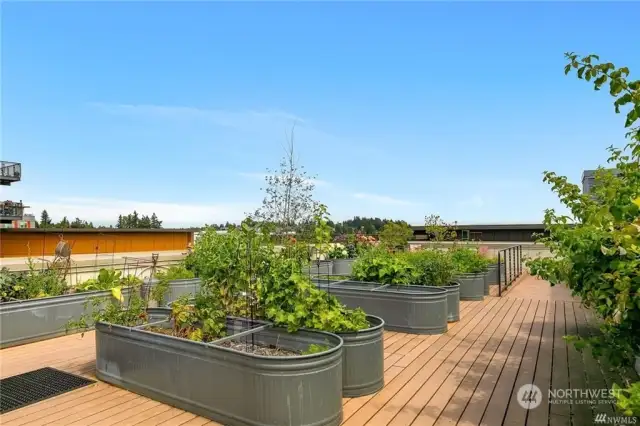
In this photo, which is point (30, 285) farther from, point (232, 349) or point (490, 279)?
point (490, 279)

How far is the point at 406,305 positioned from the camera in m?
5.11

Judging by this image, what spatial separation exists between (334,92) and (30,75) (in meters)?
5.53

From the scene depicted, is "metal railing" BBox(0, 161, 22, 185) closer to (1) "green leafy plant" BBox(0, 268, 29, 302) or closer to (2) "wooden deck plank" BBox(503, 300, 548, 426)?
(1) "green leafy plant" BBox(0, 268, 29, 302)

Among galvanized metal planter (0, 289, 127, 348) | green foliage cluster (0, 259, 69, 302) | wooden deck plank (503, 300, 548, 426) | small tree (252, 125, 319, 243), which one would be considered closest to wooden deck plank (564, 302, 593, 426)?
wooden deck plank (503, 300, 548, 426)

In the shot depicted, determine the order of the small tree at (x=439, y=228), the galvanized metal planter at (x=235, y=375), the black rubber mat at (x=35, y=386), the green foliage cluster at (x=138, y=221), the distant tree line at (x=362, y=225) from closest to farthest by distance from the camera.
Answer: the galvanized metal planter at (x=235, y=375) → the black rubber mat at (x=35, y=386) → the small tree at (x=439, y=228) → the distant tree line at (x=362, y=225) → the green foliage cluster at (x=138, y=221)

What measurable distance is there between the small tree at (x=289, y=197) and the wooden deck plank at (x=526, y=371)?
5.68 metres

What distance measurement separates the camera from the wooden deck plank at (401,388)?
9.13 feet

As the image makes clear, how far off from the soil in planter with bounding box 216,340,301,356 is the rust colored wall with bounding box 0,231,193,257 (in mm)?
8840

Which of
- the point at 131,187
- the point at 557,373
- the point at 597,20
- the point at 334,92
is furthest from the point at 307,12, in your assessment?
the point at 131,187

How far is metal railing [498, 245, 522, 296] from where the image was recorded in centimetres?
911

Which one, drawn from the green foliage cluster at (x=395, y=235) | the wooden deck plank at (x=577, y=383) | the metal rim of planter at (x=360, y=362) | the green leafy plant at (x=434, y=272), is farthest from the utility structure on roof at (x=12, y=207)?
the wooden deck plank at (x=577, y=383)

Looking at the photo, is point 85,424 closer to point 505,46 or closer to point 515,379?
point 515,379

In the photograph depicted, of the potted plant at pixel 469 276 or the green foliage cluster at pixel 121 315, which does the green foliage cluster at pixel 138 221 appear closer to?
the potted plant at pixel 469 276

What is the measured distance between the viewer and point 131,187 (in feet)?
47.1
